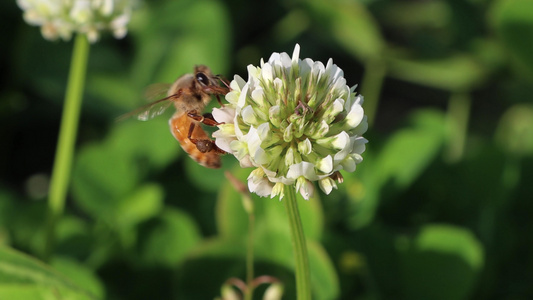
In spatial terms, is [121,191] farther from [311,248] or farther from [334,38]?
[334,38]

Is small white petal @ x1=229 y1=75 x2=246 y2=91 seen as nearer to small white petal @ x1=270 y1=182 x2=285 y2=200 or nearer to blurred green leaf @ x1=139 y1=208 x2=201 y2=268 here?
small white petal @ x1=270 y1=182 x2=285 y2=200

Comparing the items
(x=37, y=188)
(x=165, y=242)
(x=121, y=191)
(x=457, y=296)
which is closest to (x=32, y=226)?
(x=121, y=191)

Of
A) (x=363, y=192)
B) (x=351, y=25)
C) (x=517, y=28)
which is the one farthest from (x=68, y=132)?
(x=517, y=28)

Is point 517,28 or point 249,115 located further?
point 517,28

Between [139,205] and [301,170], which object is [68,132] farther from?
[301,170]

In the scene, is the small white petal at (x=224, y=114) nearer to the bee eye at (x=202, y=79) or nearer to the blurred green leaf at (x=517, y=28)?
the bee eye at (x=202, y=79)

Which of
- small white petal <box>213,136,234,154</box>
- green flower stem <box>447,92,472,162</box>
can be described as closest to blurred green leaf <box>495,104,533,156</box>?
green flower stem <box>447,92,472,162</box>
